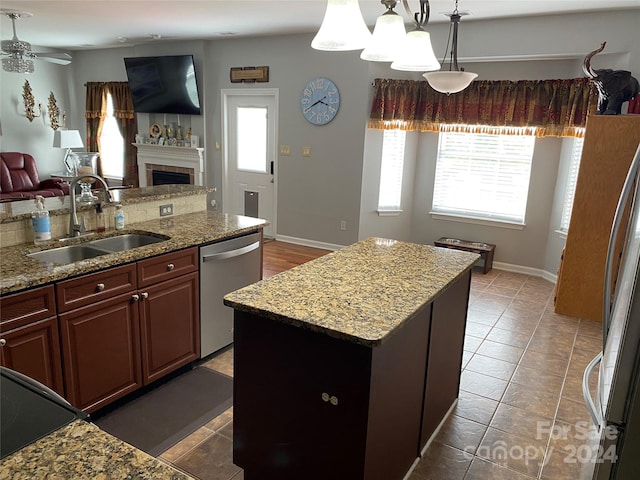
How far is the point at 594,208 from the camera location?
398 centimetres

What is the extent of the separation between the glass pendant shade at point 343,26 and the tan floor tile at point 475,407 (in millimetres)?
2121

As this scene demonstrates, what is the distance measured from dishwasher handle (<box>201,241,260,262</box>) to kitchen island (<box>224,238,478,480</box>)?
0.91 meters

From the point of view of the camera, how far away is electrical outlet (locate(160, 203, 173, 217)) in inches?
134

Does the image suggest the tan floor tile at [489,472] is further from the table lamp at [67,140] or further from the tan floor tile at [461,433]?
the table lamp at [67,140]

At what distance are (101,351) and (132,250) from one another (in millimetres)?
545

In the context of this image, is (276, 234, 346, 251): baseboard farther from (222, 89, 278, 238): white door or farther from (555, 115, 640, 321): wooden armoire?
(555, 115, 640, 321): wooden armoire

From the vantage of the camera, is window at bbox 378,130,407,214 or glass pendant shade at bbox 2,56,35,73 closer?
glass pendant shade at bbox 2,56,35,73

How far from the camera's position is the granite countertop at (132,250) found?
2090mm

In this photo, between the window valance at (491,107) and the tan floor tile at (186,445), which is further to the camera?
the window valance at (491,107)

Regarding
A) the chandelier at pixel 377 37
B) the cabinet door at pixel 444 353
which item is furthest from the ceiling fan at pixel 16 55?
the cabinet door at pixel 444 353

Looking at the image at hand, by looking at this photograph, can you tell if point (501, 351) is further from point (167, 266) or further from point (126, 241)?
point (126, 241)

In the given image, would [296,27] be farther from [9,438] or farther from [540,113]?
[9,438]

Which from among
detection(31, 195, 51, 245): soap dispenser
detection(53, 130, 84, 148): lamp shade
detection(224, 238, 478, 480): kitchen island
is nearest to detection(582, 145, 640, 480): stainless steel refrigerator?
detection(224, 238, 478, 480): kitchen island

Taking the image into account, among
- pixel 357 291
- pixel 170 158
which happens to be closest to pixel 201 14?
pixel 170 158
